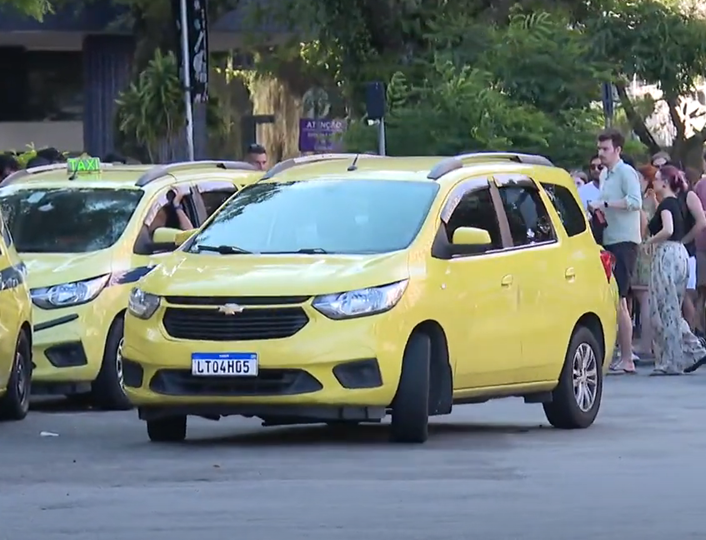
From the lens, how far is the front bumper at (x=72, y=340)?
1592cm

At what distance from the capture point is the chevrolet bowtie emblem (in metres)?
12.3

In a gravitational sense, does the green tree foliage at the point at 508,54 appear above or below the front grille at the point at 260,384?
above

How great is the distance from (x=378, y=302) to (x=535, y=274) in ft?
6.39

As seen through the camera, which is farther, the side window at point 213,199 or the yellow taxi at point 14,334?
the side window at point 213,199

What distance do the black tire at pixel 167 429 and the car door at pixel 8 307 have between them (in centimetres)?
169

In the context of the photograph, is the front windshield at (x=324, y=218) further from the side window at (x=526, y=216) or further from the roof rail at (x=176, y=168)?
the roof rail at (x=176, y=168)

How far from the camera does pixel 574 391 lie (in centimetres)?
1446

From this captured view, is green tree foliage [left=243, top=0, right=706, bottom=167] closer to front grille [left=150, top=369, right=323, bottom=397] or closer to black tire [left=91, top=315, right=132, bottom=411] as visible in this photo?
black tire [left=91, top=315, right=132, bottom=411]

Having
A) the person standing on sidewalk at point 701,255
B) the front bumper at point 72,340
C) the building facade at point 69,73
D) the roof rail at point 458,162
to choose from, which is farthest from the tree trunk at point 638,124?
the roof rail at point 458,162

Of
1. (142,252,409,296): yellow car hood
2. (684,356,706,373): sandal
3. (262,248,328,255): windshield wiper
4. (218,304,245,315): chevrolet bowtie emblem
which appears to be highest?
(262,248,328,255): windshield wiper

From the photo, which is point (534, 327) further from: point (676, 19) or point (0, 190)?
point (676, 19)

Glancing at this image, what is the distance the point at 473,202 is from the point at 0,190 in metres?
5.13

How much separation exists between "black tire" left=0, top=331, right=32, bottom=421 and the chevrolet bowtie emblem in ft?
9.55

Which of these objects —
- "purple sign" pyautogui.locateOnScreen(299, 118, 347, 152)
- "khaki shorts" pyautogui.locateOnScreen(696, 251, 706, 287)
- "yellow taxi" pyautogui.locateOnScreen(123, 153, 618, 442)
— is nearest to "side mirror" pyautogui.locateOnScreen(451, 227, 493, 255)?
"yellow taxi" pyautogui.locateOnScreen(123, 153, 618, 442)
